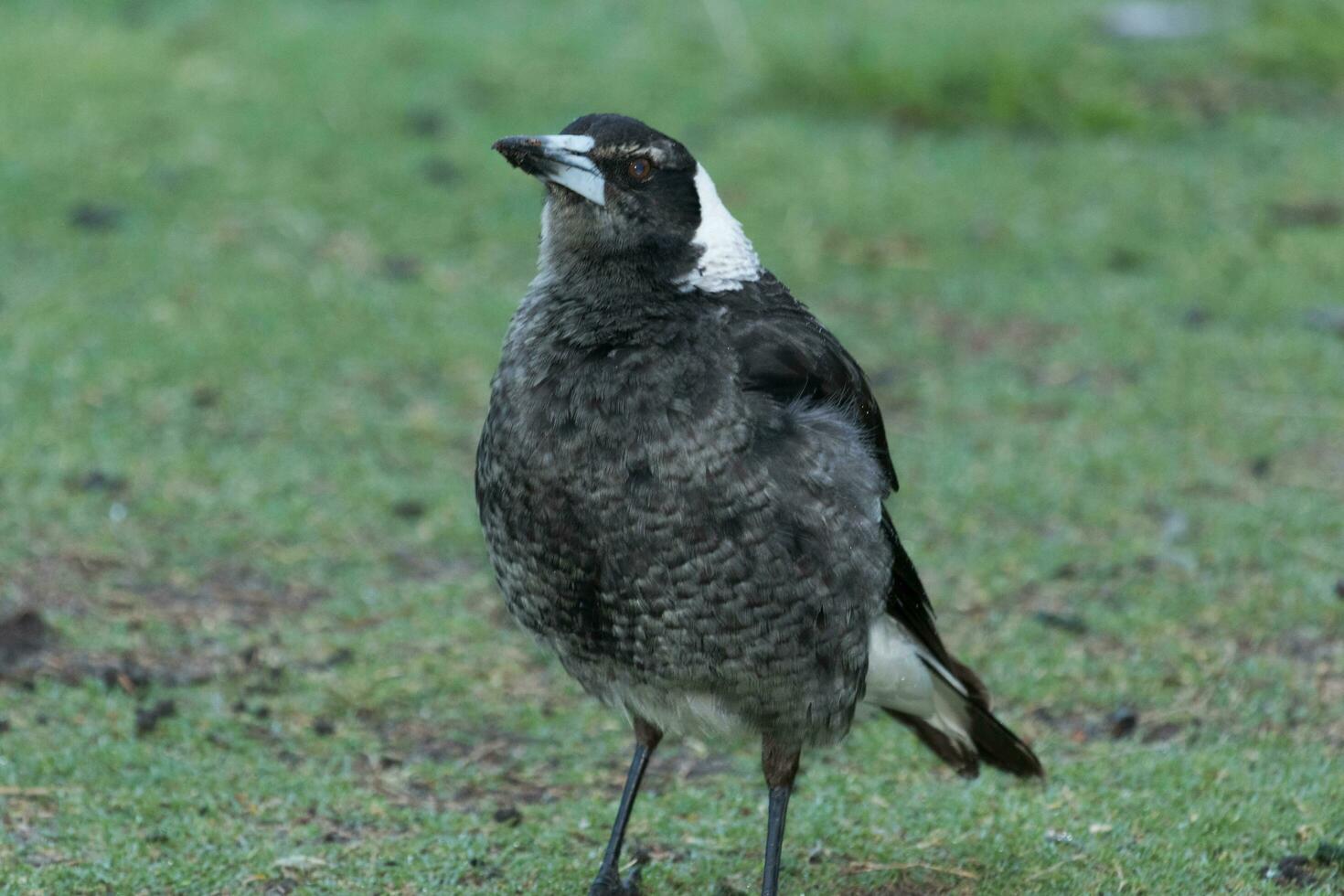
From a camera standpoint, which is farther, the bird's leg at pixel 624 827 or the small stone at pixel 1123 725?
the small stone at pixel 1123 725

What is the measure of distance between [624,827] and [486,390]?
2.52 m

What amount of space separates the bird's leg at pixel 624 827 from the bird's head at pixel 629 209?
804 millimetres

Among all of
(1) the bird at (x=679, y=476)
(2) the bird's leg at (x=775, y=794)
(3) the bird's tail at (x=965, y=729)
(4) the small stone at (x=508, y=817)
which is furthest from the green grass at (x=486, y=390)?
(1) the bird at (x=679, y=476)

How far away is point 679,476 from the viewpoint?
116 inches

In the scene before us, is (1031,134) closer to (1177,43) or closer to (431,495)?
(1177,43)

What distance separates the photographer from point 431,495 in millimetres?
5047

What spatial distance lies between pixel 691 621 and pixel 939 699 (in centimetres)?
77

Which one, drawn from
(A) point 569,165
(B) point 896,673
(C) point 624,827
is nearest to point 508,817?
(C) point 624,827

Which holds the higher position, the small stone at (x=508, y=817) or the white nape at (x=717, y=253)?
the white nape at (x=717, y=253)

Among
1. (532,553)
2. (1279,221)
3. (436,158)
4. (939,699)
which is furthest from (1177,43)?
(532,553)

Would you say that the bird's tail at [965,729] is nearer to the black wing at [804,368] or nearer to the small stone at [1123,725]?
the black wing at [804,368]

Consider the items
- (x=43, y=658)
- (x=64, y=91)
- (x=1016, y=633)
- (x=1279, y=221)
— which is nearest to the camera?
(x=43, y=658)

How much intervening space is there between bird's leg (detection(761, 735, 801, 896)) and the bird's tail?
1.23ft

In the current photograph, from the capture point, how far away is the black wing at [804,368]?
308 cm
